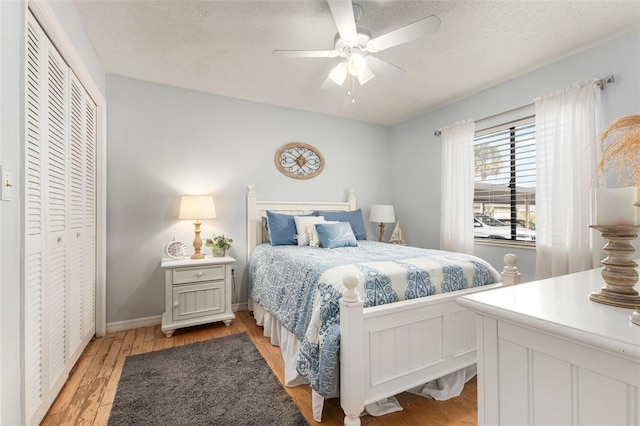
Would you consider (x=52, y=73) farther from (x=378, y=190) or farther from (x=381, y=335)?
(x=378, y=190)

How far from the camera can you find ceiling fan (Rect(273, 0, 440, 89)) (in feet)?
5.37

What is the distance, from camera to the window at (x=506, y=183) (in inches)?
109

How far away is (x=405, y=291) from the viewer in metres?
1.69

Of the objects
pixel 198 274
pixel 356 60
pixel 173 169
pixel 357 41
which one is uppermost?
pixel 357 41

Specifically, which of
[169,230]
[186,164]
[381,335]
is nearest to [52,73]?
[186,164]

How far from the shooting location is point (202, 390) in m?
1.79

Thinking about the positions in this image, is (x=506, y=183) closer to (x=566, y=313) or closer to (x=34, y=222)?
(x=566, y=313)

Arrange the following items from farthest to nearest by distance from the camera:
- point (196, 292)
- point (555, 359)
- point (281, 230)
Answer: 1. point (281, 230)
2. point (196, 292)
3. point (555, 359)

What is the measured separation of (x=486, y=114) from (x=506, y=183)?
78cm

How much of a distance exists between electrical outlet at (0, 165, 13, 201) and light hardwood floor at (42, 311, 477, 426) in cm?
125

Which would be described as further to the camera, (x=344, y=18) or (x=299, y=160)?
(x=299, y=160)

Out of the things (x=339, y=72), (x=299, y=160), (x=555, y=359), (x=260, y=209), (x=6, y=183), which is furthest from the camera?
(x=299, y=160)

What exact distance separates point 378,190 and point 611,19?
9.15 ft

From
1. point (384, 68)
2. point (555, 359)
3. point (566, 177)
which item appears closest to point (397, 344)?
point (555, 359)
